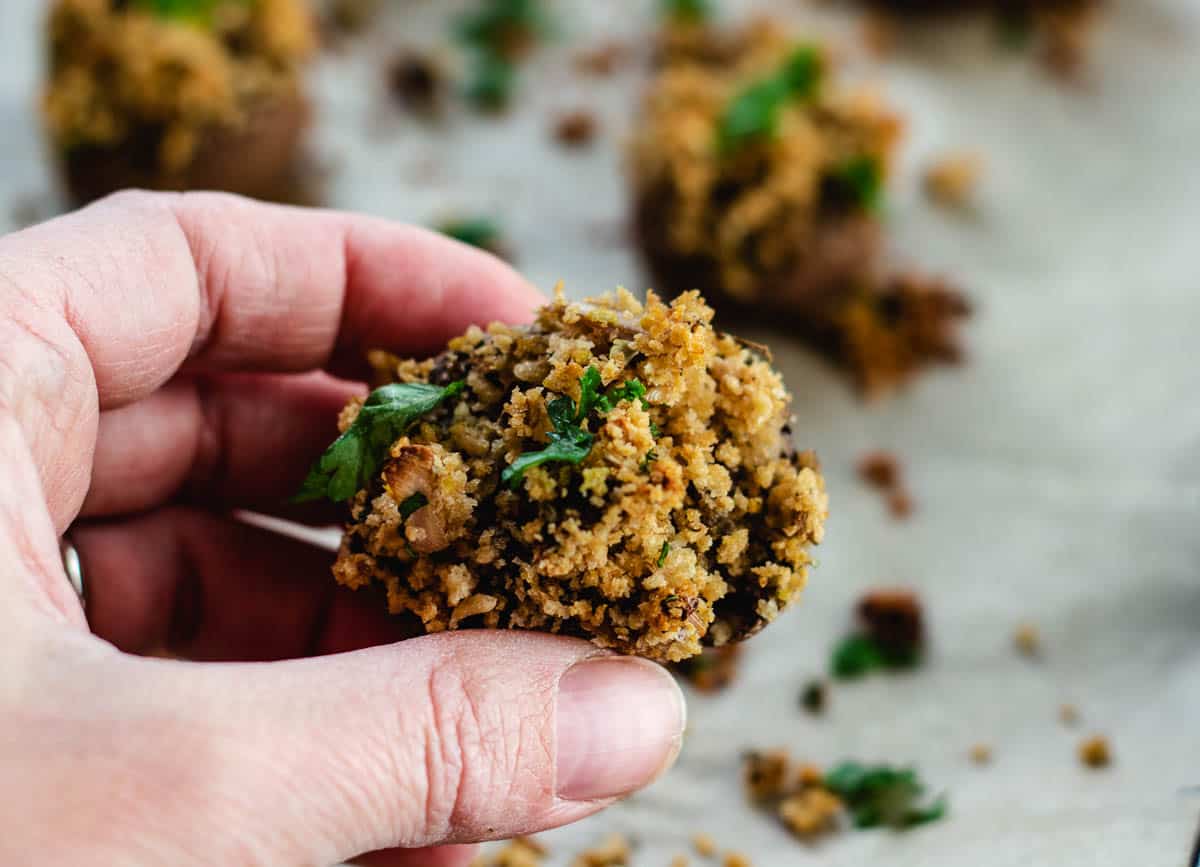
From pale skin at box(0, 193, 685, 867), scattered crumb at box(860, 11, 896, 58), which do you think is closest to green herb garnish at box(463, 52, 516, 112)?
scattered crumb at box(860, 11, 896, 58)

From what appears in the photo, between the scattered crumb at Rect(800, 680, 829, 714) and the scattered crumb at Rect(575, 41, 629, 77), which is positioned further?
the scattered crumb at Rect(575, 41, 629, 77)

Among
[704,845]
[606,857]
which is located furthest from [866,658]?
[606,857]

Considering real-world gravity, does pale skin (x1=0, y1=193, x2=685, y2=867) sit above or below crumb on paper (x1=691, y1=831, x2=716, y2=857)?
above

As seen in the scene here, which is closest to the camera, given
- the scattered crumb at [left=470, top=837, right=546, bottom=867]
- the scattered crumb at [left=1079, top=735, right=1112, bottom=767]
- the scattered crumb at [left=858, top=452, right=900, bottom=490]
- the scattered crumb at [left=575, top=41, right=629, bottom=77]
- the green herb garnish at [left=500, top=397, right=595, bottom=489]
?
the green herb garnish at [left=500, top=397, right=595, bottom=489]

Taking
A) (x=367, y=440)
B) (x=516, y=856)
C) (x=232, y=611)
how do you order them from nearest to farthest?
(x=367, y=440), (x=232, y=611), (x=516, y=856)

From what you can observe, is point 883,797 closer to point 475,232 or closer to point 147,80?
point 475,232

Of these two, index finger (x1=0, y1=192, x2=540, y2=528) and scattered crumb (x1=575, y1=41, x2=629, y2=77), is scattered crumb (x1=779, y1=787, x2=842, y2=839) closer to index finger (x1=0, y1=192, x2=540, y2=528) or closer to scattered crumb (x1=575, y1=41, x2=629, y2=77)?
index finger (x1=0, y1=192, x2=540, y2=528)

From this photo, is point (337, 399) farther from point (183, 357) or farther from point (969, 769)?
point (969, 769)
